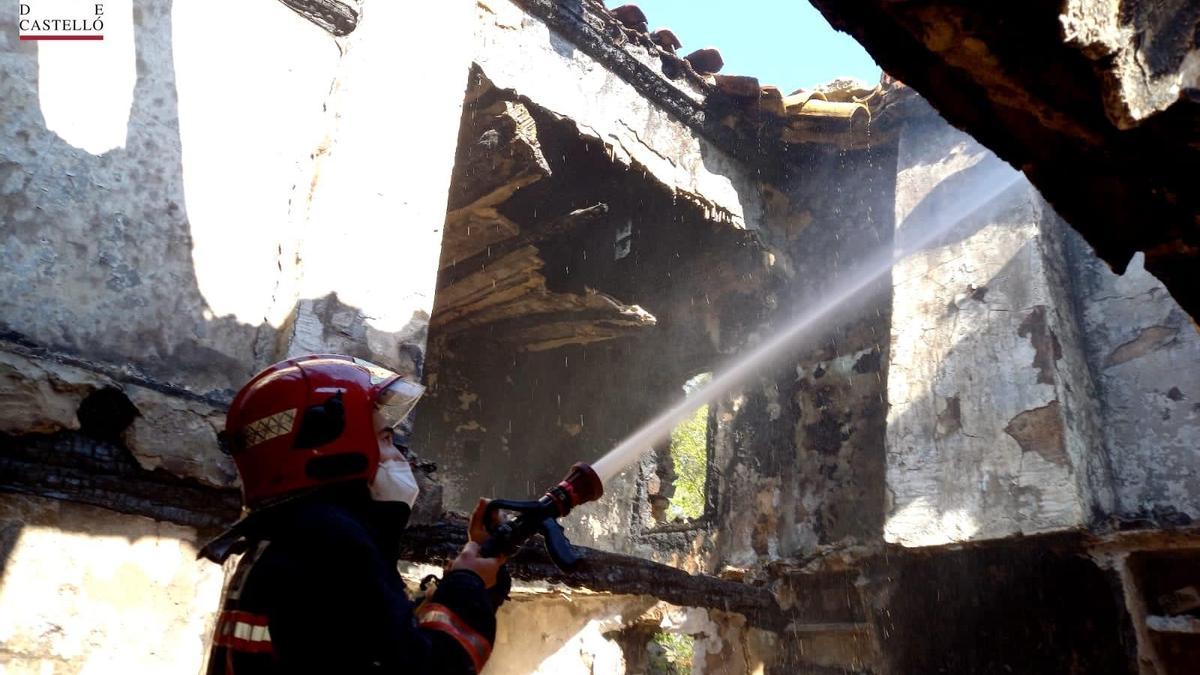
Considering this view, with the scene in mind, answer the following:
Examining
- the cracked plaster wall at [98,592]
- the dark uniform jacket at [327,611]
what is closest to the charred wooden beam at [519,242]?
the cracked plaster wall at [98,592]

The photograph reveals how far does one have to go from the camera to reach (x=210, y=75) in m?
3.60

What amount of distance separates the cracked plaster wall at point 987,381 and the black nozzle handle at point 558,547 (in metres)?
3.71

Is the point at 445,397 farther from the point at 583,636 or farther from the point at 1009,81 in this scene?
the point at 1009,81

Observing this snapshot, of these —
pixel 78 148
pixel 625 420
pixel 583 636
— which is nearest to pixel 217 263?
pixel 78 148

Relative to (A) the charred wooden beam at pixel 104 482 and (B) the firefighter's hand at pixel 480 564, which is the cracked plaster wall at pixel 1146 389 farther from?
(A) the charred wooden beam at pixel 104 482

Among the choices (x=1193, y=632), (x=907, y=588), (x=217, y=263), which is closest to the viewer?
(x=217, y=263)

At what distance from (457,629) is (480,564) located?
0.63ft

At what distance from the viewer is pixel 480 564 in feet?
6.39

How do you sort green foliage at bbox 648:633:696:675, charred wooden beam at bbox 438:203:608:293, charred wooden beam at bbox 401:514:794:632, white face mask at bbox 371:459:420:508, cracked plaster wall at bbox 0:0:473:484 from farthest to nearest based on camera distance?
green foliage at bbox 648:633:696:675
charred wooden beam at bbox 438:203:608:293
charred wooden beam at bbox 401:514:794:632
cracked plaster wall at bbox 0:0:473:484
white face mask at bbox 371:459:420:508

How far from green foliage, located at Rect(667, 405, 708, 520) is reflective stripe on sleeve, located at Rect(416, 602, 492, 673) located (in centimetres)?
1807

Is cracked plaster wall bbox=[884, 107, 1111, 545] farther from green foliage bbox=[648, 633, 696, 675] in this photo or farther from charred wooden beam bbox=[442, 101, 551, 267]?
green foliage bbox=[648, 633, 696, 675]

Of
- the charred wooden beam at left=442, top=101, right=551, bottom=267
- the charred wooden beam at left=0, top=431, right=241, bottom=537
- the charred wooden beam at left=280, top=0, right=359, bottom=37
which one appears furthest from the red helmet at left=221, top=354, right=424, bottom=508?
the charred wooden beam at left=442, top=101, right=551, bottom=267

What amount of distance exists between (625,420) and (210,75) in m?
5.90

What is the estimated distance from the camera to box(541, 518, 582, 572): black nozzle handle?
6.65 feet
